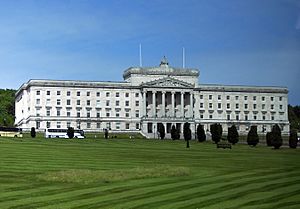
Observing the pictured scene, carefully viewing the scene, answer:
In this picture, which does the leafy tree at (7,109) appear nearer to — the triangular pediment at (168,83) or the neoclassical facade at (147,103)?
the neoclassical facade at (147,103)

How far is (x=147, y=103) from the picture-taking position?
164125 millimetres

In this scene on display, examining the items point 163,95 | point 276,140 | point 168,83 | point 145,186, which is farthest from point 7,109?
point 145,186

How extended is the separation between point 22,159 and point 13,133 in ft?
207

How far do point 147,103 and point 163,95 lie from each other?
204 inches

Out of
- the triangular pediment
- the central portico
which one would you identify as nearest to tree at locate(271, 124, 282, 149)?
the central portico

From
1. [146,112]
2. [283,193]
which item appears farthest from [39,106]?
[283,193]

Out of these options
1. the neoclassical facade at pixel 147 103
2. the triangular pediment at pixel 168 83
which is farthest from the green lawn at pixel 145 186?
the triangular pediment at pixel 168 83

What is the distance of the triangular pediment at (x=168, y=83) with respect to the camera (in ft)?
533

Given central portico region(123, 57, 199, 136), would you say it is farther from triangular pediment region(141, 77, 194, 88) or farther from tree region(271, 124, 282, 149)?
tree region(271, 124, 282, 149)

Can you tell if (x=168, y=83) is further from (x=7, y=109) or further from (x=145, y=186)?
(x=145, y=186)

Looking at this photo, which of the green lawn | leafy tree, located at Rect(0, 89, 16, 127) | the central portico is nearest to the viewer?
the green lawn

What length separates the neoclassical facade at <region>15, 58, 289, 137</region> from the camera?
513ft

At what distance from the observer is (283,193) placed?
80.3 feet

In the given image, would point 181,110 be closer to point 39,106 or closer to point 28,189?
point 39,106
